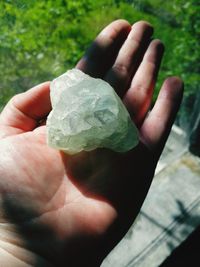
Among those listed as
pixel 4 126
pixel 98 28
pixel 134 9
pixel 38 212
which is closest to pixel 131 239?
pixel 38 212

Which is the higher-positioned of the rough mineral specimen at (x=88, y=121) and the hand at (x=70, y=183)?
the rough mineral specimen at (x=88, y=121)

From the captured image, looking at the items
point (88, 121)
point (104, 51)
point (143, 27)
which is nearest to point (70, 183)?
point (88, 121)

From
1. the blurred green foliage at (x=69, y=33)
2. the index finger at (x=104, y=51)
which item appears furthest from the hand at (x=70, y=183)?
the blurred green foliage at (x=69, y=33)

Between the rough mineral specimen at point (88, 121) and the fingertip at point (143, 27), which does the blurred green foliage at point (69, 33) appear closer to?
the fingertip at point (143, 27)

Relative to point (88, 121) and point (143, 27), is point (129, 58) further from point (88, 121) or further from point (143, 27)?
point (88, 121)

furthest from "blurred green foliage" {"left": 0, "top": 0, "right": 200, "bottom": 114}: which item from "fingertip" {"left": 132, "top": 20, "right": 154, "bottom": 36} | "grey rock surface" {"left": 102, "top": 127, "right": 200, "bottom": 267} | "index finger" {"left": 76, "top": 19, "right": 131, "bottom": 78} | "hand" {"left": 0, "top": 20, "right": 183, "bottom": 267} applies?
"hand" {"left": 0, "top": 20, "right": 183, "bottom": 267}

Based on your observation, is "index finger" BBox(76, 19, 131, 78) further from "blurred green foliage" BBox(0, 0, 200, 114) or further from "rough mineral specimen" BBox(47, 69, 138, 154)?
"blurred green foliage" BBox(0, 0, 200, 114)

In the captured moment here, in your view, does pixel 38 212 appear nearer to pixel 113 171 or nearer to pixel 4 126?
pixel 113 171
